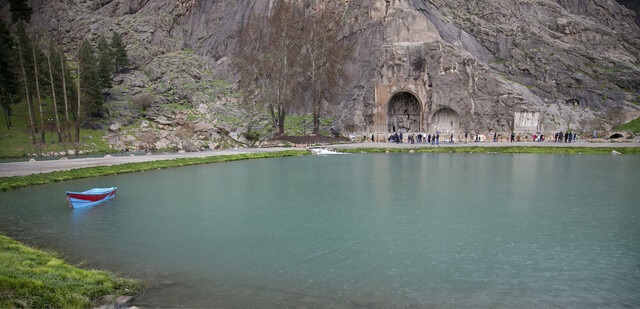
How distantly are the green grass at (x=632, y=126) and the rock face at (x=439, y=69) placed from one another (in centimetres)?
211

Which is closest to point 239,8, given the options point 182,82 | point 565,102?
point 182,82

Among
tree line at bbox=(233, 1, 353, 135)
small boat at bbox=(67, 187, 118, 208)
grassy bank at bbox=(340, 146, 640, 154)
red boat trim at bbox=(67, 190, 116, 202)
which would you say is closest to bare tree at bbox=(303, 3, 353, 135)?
tree line at bbox=(233, 1, 353, 135)

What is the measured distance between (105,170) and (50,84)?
37340 mm

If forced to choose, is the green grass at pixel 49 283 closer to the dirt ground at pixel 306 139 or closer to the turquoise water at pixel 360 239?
the turquoise water at pixel 360 239

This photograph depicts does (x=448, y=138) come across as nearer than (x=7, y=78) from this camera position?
No

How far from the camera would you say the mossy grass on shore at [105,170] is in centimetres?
2339

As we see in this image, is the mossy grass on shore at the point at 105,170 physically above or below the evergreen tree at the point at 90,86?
below

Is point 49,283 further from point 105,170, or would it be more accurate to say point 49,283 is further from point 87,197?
point 105,170

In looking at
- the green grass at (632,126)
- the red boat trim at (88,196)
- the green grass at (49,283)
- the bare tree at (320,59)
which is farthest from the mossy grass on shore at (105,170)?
the green grass at (632,126)

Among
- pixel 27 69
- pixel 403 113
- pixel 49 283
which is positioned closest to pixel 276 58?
pixel 403 113

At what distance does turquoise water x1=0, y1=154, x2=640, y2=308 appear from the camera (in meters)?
8.53

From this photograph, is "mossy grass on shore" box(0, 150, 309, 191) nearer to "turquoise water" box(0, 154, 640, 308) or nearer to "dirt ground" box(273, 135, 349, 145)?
"turquoise water" box(0, 154, 640, 308)

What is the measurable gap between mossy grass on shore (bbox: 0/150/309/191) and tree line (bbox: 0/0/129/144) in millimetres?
22995

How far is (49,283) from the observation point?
8.20 meters
